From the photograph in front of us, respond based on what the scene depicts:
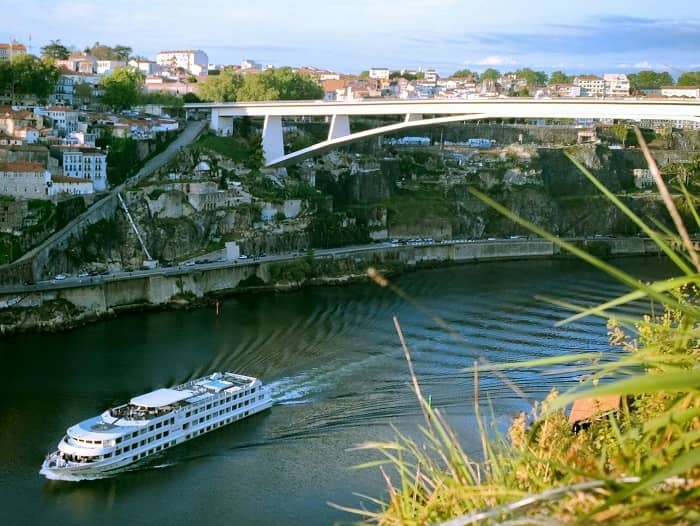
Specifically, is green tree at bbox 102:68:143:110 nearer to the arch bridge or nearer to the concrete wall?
the arch bridge

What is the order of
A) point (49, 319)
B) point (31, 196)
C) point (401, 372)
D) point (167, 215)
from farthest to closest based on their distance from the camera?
1. point (167, 215)
2. point (31, 196)
3. point (49, 319)
4. point (401, 372)

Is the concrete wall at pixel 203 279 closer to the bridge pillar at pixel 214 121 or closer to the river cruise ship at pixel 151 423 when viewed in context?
the river cruise ship at pixel 151 423

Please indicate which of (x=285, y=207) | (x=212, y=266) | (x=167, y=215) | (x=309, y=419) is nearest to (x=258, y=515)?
(x=309, y=419)

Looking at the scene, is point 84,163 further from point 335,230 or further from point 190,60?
point 190,60

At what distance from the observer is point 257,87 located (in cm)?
2517

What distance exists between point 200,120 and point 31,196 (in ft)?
27.3

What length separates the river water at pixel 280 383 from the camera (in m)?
7.41

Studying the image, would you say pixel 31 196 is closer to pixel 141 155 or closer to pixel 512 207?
pixel 141 155

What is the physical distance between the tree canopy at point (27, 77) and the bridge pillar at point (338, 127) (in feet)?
20.5

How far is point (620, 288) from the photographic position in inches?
660

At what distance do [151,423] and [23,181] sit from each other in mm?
8376

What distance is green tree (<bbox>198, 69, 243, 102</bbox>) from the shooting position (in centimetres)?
2533

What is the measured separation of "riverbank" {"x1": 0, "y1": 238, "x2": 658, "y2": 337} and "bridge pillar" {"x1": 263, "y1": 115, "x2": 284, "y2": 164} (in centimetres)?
378

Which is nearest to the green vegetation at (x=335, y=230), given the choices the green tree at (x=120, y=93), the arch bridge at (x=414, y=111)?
the arch bridge at (x=414, y=111)
